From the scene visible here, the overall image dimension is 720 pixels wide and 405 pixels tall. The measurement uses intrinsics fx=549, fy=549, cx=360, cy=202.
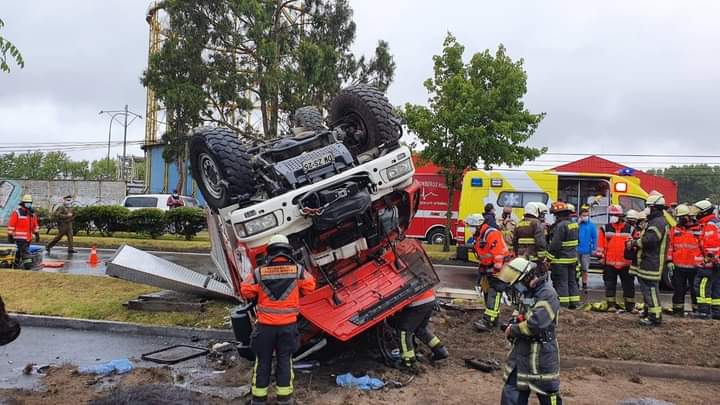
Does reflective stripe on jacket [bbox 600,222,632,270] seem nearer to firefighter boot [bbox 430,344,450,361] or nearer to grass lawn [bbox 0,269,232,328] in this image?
firefighter boot [bbox 430,344,450,361]

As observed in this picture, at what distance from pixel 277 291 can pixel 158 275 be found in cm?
336

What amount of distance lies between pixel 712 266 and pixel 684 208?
0.90 metres

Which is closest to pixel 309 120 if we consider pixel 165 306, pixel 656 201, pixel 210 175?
pixel 210 175

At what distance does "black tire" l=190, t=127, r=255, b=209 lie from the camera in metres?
5.32

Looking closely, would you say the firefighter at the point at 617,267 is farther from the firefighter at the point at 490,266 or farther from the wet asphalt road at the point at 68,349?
the wet asphalt road at the point at 68,349

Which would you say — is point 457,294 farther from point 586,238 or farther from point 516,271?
point 516,271

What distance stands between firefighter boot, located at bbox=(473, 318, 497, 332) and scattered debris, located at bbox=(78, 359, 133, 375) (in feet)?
13.1

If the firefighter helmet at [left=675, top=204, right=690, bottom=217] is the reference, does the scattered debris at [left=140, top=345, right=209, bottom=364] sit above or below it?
below

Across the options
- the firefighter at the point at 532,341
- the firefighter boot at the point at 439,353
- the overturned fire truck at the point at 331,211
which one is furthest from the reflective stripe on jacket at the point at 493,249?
the firefighter at the point at 532,341

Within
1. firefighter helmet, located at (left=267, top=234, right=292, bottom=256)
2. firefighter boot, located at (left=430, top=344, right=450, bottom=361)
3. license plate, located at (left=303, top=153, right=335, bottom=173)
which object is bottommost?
firefighter boot, located at (left=430, top=344, right=450, bottom=361)

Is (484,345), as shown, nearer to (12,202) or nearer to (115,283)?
(115,283)

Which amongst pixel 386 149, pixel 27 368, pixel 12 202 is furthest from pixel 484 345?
pixel 12 202

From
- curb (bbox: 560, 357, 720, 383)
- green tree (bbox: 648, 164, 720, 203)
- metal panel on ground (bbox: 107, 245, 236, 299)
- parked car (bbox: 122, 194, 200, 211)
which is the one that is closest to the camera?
A: curb (bbox: 560, 357, 720, 383)

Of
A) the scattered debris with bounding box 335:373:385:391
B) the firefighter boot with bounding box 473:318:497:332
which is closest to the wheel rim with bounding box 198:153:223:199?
the scattered debris with bounding box 335:373:385:391
